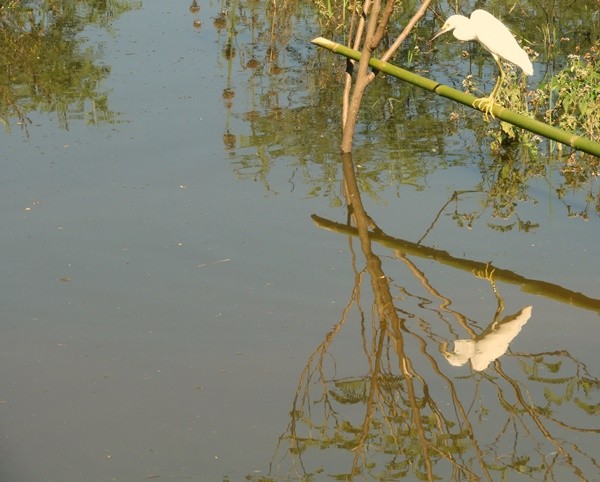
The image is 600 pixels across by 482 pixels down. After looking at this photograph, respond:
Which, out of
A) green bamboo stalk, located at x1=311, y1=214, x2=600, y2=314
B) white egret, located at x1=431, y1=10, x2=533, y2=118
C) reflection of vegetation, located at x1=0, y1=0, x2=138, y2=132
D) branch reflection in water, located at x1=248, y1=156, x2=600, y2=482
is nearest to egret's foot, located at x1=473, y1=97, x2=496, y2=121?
white egret, located at x1=431, y1=10, x2=533, y2=118

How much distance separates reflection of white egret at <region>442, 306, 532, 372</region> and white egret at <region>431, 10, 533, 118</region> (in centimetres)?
126

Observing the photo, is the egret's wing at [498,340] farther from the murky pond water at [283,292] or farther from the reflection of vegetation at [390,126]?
the reflection of vegetation at [390,126]

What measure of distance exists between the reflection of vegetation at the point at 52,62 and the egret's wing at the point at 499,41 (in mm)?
2651

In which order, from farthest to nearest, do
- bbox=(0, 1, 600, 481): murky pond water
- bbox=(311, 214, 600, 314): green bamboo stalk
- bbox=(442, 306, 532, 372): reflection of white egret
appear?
bbox=(311, 214, 600, 314): green bamboo stalk → bbox=(442, 306, 532, 372): reflection of white egret → bbox=(0, 1, 600, 481): murky pond water

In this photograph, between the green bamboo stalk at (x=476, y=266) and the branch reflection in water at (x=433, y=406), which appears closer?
the branch reflection in water at (x=433, y=406)

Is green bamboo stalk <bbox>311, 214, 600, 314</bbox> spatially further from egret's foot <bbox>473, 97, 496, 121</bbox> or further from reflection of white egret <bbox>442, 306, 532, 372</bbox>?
egret's foot <bbox>473, 97, 496, 121</bbox>

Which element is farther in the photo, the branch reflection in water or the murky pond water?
the murky pond water

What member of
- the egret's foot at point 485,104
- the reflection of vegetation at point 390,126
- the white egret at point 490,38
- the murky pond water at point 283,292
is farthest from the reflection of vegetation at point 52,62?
the egret's foot at point 485,104

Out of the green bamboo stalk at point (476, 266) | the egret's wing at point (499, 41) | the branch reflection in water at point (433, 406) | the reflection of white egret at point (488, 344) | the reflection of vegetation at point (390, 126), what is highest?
the egret's wing at point (499, 41)

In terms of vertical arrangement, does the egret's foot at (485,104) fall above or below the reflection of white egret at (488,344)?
above

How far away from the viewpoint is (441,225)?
5.68 meters

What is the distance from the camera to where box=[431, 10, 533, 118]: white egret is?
549 cm

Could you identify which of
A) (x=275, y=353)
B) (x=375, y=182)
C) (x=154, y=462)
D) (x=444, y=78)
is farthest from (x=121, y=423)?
(x=444, y=78)

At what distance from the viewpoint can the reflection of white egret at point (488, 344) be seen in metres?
4.41
